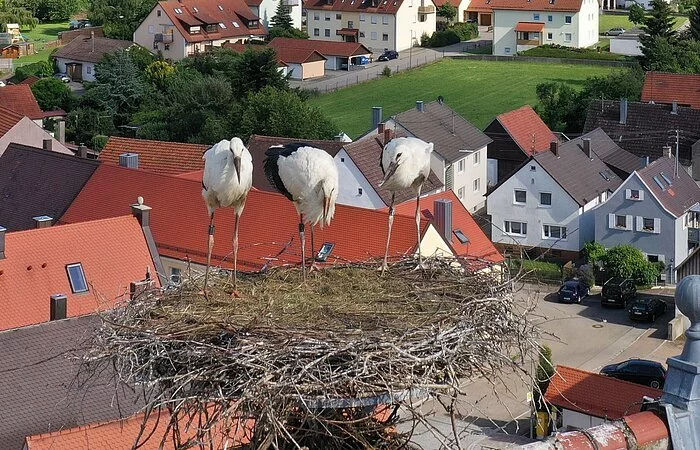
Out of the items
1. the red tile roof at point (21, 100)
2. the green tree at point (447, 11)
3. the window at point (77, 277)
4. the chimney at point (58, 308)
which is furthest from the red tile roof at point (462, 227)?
the green tree at point (447, 11)

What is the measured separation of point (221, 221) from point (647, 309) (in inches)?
507

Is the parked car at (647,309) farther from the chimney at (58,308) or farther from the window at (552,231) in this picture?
the chimney at (58,308)

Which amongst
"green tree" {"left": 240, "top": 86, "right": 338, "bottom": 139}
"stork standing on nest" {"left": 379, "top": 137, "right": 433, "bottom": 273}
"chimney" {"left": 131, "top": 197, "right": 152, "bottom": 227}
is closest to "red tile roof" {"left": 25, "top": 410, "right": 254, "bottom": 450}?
"stork standing on nest" {"left": 379, "top": 137, "right": 433, "bottom": 273}

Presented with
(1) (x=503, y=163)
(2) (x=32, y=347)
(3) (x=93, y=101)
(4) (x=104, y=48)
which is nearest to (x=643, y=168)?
(1) (x=503, y=163)

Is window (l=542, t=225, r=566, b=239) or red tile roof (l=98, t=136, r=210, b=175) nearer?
red tile roof (l=98, t=136, r=210, b=175)

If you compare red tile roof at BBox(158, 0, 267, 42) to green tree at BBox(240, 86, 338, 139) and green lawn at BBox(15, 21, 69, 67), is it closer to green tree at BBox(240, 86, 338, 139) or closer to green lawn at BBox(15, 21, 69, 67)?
green lawn at BBox(15, 21, 69, 67)

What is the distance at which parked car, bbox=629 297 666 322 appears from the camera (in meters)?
36.7

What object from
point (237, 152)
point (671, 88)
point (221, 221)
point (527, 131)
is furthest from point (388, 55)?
point (237, 152)

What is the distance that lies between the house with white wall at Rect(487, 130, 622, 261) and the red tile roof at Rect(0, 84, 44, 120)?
89.8 feet

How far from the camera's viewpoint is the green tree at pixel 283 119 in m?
51.2

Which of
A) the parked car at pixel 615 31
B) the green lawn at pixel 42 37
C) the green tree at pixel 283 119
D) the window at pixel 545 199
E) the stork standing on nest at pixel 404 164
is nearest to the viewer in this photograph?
the stork standing on nest at pixel 404 164

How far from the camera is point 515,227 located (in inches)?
1780

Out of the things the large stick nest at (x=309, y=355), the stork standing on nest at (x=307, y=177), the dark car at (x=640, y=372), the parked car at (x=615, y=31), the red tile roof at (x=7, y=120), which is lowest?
the dark car at (x=640, y=372)

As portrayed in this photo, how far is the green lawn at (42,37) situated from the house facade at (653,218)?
53234mm
